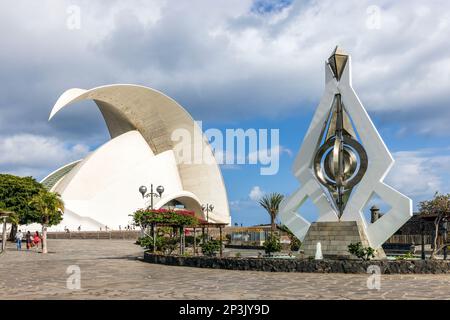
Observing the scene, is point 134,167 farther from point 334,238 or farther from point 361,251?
point 361,251

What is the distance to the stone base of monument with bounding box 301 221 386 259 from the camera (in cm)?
1650

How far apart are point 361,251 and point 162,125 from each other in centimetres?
4507

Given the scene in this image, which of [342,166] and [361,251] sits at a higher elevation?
[342,166]

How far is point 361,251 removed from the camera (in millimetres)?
15297

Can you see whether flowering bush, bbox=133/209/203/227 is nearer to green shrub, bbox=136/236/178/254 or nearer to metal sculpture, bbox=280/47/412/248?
green shrub, bbox=136/236/178/254

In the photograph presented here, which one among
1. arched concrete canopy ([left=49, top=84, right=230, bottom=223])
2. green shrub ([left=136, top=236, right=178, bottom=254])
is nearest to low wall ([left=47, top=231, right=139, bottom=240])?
arched concrete canopy ([left=49, top=84, right=230, bottom=223])

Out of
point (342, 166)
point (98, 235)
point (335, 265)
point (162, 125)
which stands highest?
point (162, 125)

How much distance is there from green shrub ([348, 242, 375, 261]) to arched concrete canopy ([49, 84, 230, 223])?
39965 millimetres

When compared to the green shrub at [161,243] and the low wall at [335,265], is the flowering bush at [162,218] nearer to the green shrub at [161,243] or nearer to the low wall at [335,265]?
the green shrub at [161,243]

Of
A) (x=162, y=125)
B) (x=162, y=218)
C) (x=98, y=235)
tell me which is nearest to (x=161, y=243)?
(x=162, y=218)

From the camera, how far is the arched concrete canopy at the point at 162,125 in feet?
178

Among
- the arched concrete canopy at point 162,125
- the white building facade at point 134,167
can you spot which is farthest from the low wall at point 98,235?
the arched concrete canopy at point 162,125
